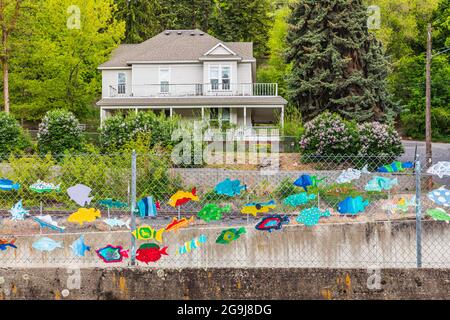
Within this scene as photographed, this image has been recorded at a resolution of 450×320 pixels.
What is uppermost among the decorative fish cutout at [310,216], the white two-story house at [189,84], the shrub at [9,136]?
the white two-story house at [189,84]

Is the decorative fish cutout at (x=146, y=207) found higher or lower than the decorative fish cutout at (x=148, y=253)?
higher

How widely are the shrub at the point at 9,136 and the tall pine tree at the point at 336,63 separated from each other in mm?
15123

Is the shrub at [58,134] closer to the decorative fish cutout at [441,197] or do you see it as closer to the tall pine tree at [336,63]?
the tall pine tree at [336,63]

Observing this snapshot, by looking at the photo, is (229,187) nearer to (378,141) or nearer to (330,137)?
(330,137)

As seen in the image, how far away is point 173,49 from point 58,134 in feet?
47.1

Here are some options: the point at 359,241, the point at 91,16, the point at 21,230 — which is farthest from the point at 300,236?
the point at 91,16

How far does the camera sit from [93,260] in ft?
35.0

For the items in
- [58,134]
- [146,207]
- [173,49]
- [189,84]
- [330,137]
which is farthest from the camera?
[173,49]

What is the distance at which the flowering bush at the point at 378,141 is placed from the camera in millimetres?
24484

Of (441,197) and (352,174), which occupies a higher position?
(352,174)

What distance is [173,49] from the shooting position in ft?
126

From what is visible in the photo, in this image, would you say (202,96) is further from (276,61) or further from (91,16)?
(276,61)

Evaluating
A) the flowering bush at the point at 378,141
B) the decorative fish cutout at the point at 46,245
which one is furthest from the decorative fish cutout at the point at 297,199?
the flowering bush at the point at 378,141

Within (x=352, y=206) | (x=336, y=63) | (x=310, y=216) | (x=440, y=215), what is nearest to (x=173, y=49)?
(x=336, y=63)
